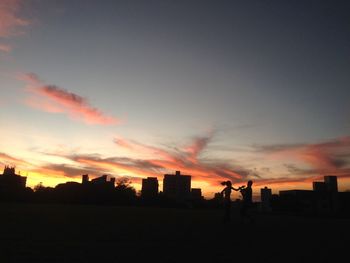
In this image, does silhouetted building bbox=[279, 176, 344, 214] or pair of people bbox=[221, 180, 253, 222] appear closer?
pair of people bbox=[221, 180, 253, 222]

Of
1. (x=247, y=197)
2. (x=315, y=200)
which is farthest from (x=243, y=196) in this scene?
(x=315, y=200)

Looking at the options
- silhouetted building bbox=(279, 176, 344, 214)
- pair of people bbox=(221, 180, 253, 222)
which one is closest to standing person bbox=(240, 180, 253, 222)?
pair of people bbox=(221, 180, 253, 222)

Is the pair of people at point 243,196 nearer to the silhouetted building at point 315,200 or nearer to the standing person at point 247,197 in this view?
the standing person at point 247,197

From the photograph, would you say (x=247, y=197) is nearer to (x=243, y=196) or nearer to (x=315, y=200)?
(x=243, y=196)

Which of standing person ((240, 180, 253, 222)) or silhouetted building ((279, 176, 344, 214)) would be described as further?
silhouetted building ((279, 176, 344, 214))

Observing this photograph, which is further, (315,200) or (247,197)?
(315,200)

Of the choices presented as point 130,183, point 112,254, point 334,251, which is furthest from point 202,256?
point 130,183

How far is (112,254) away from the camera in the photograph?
24.3ft

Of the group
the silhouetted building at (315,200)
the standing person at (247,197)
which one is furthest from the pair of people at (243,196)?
the silhouetted building at (315,200)

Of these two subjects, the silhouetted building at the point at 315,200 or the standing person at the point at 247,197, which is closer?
the standing person at the point at 247,197

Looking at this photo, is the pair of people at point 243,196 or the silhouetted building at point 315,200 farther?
the silhouetted building at point 315,200

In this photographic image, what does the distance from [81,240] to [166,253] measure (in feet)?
8.54

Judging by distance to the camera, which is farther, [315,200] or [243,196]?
[315,200]

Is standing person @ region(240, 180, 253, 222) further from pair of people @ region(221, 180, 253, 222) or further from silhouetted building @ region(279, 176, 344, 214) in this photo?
silhouetted building @ region(279, 176, 344, 214)
